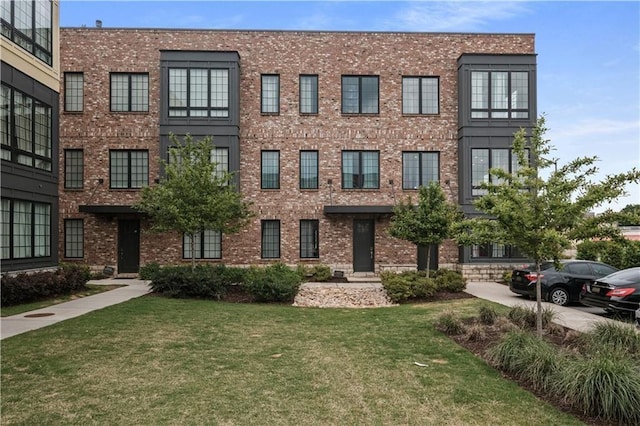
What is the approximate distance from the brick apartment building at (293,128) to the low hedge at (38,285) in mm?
6146

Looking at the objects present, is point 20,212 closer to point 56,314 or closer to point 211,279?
point 56,314

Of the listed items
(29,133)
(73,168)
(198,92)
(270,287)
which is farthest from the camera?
(73,168)

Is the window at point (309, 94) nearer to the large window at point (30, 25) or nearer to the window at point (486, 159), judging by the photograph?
the window at point (486, 159)

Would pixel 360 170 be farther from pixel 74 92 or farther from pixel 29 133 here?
pixel 74 92

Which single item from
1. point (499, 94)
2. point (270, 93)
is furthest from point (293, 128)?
point (499, 94)

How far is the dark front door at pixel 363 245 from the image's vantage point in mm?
22766

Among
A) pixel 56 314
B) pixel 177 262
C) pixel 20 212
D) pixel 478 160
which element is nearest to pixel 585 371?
pixel 56 314

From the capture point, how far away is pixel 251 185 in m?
22.4

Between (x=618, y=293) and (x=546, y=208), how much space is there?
5.81m

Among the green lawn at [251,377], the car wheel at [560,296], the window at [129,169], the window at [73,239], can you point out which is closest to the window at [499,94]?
the car wheel at [560,296]

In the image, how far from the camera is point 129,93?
2233 centimetres

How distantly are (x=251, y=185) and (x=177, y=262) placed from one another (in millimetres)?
5044

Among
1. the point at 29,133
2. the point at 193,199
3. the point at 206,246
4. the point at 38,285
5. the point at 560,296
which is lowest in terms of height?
the point at 560,296

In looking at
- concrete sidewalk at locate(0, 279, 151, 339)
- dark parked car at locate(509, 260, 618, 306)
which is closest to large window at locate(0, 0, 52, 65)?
concrete sidewalk at locate(0, 279, 151, 339)
